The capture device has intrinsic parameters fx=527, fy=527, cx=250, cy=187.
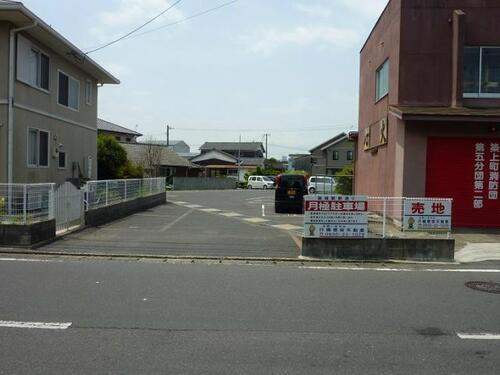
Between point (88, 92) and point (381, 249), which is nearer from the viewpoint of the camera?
point (381, 249)

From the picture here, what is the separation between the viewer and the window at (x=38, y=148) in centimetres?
1700

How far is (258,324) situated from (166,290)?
205 cm

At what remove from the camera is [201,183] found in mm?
53312

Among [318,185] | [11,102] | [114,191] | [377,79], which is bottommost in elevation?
[114,191]

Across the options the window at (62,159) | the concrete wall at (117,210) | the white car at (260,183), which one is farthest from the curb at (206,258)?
the white car at (260,183)

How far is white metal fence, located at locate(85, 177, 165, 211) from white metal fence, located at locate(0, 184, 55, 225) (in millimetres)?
3006

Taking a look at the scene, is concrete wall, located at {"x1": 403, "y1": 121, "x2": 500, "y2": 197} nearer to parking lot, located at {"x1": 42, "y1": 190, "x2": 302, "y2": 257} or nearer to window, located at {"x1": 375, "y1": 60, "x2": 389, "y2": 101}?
window, located at {"x1": 375, "y1": 60, "x2": 389, "y2": 101}

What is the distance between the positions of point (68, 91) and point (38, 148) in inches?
141

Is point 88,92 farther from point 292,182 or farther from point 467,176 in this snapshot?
point 467,176

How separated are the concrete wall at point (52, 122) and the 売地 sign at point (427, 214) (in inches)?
448

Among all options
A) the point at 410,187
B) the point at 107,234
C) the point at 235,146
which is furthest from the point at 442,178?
the point at 235,146

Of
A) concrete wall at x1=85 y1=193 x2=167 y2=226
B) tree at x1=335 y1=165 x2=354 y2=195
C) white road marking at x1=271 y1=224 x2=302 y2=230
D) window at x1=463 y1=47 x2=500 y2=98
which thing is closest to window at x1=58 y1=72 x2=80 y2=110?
concrete wall at x1=85 y1=193 x2=167 y2=226

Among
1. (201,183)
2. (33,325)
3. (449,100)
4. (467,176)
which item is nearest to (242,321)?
(33,325)

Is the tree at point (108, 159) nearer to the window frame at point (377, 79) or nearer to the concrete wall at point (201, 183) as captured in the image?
the window frame at point (377, 79)
